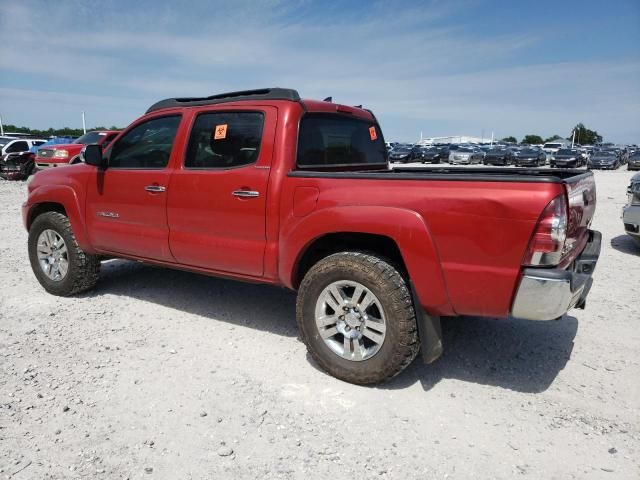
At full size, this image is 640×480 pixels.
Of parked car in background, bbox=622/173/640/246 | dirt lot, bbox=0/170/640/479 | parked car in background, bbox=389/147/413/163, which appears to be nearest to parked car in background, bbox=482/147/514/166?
parked car in background, bbox=389/147/413/163

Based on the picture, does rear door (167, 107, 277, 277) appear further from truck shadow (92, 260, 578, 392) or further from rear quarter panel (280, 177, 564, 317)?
truck shadow (92, 260, 578, 392)

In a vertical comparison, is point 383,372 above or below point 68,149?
below

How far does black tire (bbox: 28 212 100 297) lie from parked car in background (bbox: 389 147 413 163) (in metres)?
32.5

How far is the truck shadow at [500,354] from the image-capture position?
10.9 feet

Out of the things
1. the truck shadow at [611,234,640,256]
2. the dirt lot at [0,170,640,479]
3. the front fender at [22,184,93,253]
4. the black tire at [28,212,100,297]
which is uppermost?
the front fender at [22,184,93,253]

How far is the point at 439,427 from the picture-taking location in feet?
9.07

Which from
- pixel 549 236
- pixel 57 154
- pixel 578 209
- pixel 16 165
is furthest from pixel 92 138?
pixel 549 236

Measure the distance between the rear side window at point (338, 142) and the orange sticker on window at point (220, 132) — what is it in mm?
629

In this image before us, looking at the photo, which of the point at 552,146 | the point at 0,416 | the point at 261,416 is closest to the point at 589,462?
the point at 261,416

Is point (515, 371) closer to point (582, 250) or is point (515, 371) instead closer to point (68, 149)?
point (582, 250)

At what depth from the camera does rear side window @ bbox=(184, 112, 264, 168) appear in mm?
3598

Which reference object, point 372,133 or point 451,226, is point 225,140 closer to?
point 372,133

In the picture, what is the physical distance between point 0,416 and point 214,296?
232 cm

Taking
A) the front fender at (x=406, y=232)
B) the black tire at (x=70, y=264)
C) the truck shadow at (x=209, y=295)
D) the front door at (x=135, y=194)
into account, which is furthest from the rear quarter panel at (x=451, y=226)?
the black tire at (x=70, y=264)
